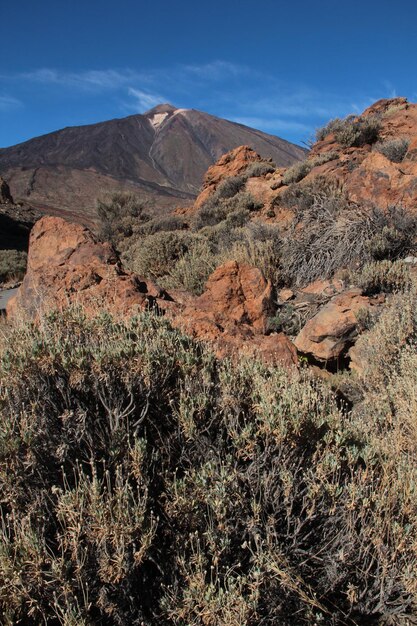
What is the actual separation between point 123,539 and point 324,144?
13.6 meters

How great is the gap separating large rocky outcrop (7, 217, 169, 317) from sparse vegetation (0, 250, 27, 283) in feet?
26.1

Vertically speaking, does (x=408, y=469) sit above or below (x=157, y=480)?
above

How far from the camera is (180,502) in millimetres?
1600

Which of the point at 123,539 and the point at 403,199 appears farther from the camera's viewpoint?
the point at 403,199

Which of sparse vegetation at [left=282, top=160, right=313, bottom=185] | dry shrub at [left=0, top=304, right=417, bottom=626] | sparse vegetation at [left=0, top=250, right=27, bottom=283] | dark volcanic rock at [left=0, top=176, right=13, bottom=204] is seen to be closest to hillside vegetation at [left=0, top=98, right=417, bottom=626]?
dry shrub at [left=0, top=304, right=417, bottom=626]

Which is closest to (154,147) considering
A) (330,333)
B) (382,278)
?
(382,278)

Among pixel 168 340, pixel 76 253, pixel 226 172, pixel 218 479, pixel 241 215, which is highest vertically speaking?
pixel 226 172

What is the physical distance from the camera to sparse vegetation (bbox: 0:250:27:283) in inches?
476

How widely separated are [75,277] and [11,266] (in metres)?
9.84

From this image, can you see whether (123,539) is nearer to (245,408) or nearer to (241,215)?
(245,408)

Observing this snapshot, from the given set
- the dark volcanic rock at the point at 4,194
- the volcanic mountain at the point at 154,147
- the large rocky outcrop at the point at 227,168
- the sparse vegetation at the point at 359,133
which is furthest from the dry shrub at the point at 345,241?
the volcanic mountain at the point at 154,147

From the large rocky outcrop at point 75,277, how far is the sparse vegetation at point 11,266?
26.1 feet

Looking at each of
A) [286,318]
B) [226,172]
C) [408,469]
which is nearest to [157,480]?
[408,469]

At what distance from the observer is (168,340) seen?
2.48m
